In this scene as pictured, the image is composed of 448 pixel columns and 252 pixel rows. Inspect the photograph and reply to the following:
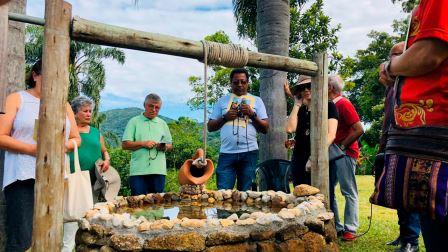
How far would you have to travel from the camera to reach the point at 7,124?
2.97m

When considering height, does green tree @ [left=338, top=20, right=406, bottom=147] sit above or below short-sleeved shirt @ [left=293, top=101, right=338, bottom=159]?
above

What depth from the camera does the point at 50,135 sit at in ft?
8.25

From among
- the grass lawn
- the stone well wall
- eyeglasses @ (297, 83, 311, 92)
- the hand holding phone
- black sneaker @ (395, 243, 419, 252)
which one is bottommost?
the grass lawn

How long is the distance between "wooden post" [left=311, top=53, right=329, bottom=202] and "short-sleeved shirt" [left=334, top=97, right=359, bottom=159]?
3.93 feet

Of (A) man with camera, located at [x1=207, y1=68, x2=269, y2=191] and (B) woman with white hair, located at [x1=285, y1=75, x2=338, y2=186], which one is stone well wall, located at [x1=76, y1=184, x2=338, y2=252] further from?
Answer: (A) man with camera, located at [x1=207, y1=68, x2=269, y2=191]

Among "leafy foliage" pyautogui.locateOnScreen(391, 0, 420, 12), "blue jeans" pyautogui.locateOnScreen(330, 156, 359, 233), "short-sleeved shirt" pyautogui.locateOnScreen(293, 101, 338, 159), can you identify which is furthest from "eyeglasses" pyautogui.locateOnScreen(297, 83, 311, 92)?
"leafy foliage" pyautogui.locateOnScreen(391, 0, 420, 12)

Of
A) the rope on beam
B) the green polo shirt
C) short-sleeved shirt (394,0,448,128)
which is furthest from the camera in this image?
the green polo shirt

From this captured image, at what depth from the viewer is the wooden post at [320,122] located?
3.71 metres

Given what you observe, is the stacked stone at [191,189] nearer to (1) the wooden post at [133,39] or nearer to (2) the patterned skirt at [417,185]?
(1) the wooden post at [133,39]

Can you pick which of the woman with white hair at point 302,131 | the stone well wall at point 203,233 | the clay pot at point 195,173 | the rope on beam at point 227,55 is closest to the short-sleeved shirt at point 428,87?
the stone well wall at point 203,233

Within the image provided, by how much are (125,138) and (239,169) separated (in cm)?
131

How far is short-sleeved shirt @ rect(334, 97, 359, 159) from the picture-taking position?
4.89 meters

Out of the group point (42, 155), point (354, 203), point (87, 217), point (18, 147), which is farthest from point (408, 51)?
point (354, 203)

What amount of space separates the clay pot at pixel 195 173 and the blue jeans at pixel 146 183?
127 centimetres
